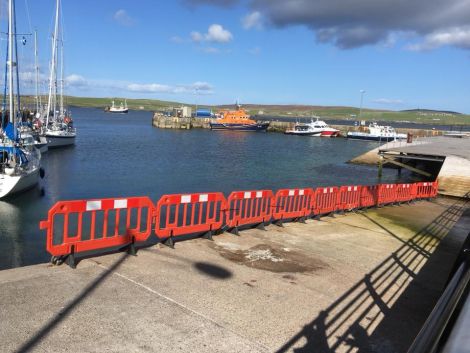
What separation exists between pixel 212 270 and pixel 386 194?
12.6 metres

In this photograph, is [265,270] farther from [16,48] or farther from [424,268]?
[16,48]

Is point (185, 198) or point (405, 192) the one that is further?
point (405, 192)

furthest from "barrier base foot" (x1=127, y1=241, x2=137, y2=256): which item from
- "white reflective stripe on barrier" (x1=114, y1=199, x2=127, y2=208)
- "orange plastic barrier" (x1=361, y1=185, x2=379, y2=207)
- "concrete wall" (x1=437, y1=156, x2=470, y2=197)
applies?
"concrete wall" (x1=437, y1=156, x2=470, y2=197)

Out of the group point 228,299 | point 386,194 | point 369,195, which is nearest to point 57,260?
point 228,299

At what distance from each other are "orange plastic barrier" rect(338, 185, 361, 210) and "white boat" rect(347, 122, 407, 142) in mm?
77229

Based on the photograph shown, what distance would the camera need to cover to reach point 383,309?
7.10 m

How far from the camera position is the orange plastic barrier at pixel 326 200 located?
1428cm

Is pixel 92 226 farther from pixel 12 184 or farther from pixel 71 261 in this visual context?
pixel 12 184

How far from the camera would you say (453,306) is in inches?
92.4

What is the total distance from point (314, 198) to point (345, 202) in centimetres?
254

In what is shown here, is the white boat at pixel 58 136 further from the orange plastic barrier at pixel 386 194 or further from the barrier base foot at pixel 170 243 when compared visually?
the barrier base foot at pixel 170 243

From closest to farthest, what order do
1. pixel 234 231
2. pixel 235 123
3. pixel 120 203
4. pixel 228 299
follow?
1. pixel 228 299
2. pixel 120 203
3. pixel 234 231
4. pixel 235 123

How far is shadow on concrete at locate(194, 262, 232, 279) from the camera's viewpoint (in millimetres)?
7923

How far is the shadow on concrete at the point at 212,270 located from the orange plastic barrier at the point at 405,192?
45.4 feet
